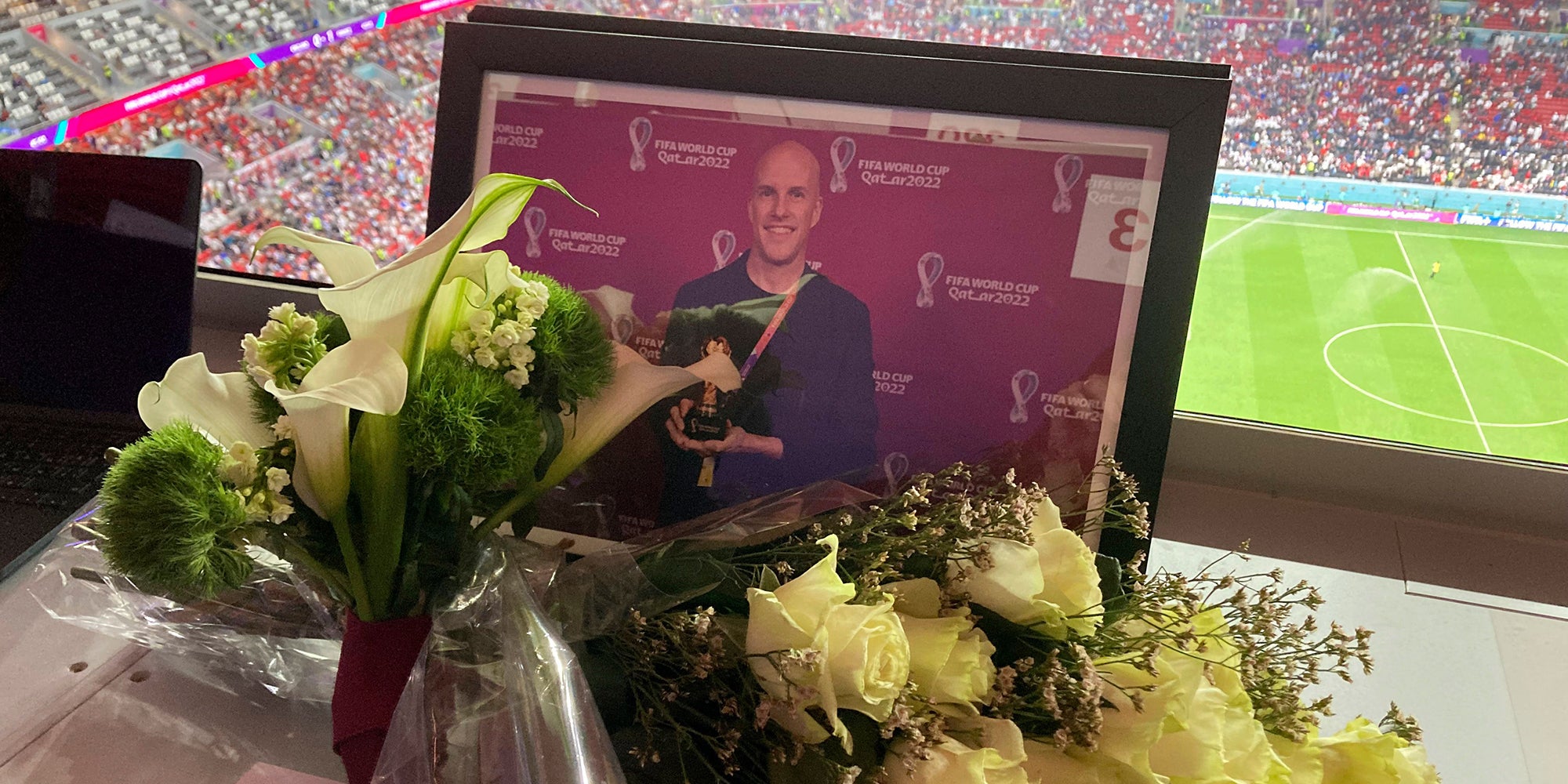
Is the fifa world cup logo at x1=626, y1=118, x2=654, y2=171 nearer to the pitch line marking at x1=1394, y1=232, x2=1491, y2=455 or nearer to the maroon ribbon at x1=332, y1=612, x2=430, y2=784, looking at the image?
the maroon ribbon at x1=332, y1=612, x2=430, y2=784

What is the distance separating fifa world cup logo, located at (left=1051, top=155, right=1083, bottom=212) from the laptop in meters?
0.87

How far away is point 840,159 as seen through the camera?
87 cm

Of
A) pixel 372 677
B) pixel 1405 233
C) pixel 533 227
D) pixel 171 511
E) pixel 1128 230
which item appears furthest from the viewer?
pixel 1405 233

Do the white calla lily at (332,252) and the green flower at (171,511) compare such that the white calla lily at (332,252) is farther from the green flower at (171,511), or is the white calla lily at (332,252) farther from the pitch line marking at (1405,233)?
the pitch line marking at (1405,233)

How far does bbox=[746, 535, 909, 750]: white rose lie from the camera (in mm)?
560

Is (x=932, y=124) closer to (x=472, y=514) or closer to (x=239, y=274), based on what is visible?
(x=472, y=514)

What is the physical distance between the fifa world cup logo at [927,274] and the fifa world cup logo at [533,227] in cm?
34

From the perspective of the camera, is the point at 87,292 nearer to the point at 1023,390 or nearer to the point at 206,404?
the point at 206,404

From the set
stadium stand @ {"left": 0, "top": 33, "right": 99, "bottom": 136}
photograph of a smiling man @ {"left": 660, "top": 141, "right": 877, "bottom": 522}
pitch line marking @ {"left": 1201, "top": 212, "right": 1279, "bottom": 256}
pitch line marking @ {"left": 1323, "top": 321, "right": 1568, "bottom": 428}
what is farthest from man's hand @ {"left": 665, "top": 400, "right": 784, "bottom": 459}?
stadium stand @ {"left": 0, "top": 33, "right": 99, "bottom": 136}

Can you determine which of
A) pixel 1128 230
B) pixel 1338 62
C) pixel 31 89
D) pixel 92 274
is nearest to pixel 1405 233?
pixel 1338 62

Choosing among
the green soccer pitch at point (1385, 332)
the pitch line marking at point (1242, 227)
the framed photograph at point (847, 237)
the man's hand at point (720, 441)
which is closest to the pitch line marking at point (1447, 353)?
the green soccer pitch at point (1385, 332)

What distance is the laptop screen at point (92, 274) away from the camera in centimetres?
109

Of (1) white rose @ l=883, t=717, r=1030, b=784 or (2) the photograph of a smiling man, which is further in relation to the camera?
(2) the photograph of a smiling man

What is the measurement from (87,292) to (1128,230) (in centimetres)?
105
